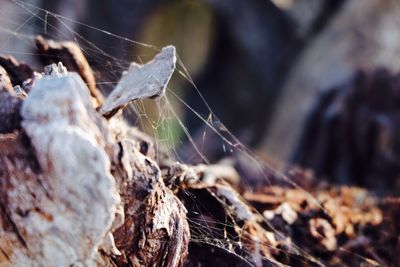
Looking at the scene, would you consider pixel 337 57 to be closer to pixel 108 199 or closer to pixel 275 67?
pixel 275 67

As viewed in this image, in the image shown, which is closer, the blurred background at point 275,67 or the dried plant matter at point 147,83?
the dried plant matter at point 147,83

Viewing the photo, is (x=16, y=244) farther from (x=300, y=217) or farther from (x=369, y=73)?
(x=369, y=73)

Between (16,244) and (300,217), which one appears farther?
(300,217)

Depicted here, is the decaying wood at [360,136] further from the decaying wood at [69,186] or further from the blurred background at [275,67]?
the decaying wood at [69,186]

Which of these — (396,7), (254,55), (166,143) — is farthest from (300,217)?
(254,55)

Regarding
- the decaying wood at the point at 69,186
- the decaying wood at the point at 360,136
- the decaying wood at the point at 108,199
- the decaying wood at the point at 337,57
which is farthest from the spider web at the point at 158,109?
the decaying wood at the point at 337,57

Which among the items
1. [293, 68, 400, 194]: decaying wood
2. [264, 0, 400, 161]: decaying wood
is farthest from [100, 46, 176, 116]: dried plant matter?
[264, 0, 400, 161]: decaying wood
